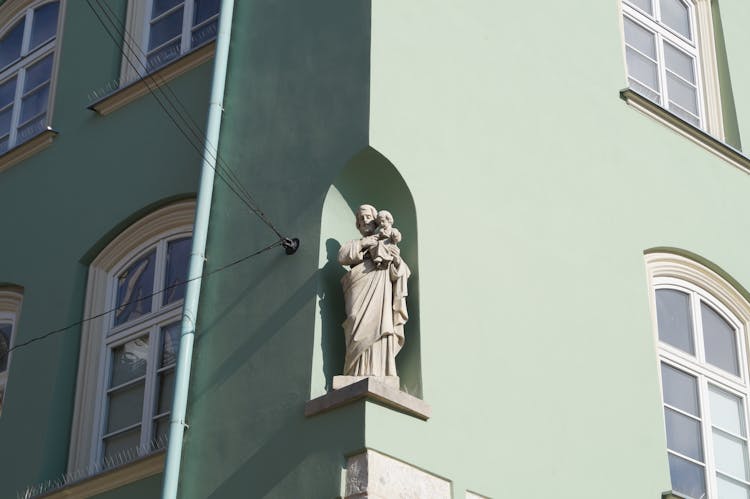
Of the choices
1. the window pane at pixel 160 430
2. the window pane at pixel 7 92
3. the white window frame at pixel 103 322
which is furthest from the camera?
the window pane at pixel 7 92

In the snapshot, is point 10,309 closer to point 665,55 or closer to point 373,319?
point 373,319

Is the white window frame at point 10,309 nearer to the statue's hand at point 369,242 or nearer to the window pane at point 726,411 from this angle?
the statue's hand at point 369,242

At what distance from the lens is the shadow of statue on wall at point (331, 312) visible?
9.95 meters

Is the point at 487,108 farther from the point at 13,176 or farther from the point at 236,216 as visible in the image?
the point at 13,176

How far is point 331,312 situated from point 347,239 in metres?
0.58

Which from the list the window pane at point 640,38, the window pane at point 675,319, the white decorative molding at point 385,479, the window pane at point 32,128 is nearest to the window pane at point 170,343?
the white decorative molding at point 385,479

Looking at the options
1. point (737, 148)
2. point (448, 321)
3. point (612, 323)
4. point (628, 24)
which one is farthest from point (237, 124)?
point (737, 148)

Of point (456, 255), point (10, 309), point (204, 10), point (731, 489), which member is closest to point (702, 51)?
point (731, 489)

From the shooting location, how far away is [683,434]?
11891 millimetres

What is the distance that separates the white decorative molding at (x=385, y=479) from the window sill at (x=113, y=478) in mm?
1703

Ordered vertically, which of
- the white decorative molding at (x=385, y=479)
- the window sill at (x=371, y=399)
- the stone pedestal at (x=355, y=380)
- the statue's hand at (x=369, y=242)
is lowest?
the white decorative molding at (x=385, y=479)

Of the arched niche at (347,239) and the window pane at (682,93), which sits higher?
the window pane at (682,93)

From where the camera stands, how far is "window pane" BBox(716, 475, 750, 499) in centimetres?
1191

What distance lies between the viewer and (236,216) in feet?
35.7
